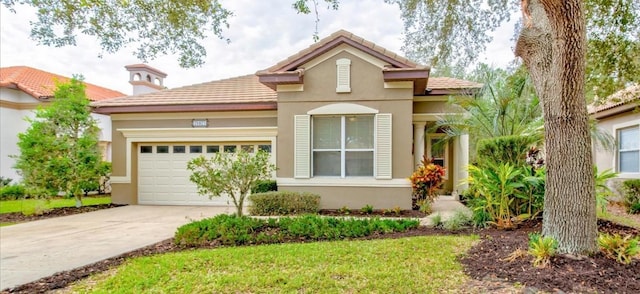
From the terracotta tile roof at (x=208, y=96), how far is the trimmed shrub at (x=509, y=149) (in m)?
6.58

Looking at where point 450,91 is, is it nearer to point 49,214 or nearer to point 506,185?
point 506,185

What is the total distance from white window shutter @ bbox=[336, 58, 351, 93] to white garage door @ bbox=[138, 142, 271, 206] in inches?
170

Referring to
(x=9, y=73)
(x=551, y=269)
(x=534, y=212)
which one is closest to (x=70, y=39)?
(x=551, y=269)

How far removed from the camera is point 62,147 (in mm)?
12070

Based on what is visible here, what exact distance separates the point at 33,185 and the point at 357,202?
1008 cm

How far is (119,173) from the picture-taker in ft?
43.1

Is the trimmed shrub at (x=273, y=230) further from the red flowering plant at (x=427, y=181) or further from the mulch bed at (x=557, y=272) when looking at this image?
the red flowering plant at (x=427, y=181)

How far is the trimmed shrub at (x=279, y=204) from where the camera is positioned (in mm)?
9977

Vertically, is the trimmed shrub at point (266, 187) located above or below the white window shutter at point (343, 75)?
below

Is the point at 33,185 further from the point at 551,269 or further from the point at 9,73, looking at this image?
the point at 551,269

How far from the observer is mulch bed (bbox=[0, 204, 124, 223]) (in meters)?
10.6

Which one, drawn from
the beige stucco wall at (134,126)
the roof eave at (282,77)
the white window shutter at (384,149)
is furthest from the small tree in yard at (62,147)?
the white window shutter at (384,149)

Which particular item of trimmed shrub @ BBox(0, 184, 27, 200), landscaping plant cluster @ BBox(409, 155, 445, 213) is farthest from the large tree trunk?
trimmed shrub @ BBox(0, 184, 27, 200)

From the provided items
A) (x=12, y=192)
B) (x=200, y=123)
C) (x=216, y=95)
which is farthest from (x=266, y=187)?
(x=12, y=192)
